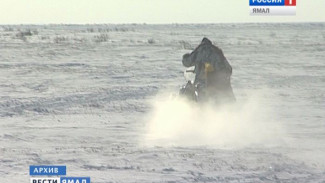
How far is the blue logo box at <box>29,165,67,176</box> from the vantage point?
223 inches

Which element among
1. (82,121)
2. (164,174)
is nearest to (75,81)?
(82,121)

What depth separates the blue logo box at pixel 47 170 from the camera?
5660mm

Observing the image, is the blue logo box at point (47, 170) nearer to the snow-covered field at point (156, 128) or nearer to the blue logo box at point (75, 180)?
the snow-covered field at point (156, 128)

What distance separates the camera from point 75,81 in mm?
15320

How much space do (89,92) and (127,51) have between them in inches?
551

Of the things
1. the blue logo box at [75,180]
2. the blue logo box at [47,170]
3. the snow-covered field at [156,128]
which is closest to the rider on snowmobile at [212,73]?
the snow-covered field at [156,128]

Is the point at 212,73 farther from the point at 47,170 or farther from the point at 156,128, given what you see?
the point at 47,170

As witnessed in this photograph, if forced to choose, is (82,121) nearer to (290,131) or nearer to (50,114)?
(50,114)

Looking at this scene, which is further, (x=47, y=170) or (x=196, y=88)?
(x=196, y=88)

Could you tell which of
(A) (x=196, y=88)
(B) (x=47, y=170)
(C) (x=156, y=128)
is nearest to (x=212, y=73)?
(A) (x=196, y=88)

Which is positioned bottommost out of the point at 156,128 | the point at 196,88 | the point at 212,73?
the point at 156,128

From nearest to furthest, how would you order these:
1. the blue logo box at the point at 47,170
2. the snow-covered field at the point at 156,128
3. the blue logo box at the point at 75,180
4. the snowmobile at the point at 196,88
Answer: the blue logo box at the point at 75,180 < the blue logo box at the point at 47,170 < the snow-covered field at the point at 156,128 < the snowmobile at the point at 196,88

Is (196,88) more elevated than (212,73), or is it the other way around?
(212,73)

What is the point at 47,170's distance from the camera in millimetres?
5801
